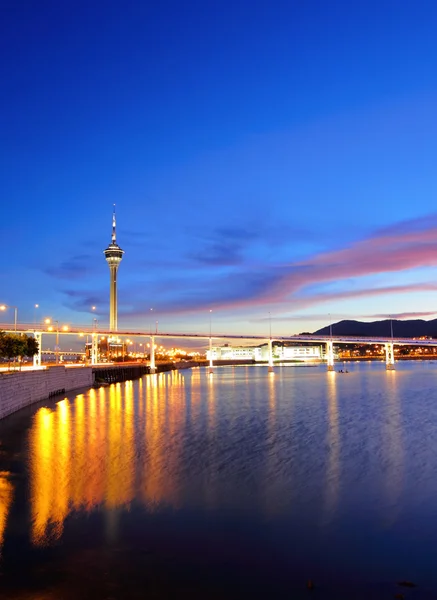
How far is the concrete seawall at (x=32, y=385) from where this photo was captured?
3651cm

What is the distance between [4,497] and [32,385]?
3274cm

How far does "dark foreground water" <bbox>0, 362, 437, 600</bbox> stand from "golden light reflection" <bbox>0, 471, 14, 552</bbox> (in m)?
0.09

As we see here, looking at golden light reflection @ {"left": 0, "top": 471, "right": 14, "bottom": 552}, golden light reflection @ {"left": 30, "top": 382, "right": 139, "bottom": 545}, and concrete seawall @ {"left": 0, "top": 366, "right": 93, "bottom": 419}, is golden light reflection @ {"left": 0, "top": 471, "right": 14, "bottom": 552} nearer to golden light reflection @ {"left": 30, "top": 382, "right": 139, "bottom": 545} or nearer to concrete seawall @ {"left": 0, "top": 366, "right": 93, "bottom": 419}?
golden light reflection @ {"left": 30, "top": 382, "right": 139, "bottom": 545}

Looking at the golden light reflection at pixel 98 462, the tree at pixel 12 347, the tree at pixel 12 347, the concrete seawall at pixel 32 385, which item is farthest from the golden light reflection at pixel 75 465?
the tree at pixel 12 347

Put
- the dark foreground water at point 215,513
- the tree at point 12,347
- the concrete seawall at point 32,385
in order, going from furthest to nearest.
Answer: the tree at point 12,347, the concrete seawall at point 32,385, the dark foreground water at point 215,513

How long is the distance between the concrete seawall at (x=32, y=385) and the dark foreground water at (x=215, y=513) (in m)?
4.17

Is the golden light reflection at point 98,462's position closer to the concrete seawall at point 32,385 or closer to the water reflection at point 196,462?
the water reflection at point 196,462

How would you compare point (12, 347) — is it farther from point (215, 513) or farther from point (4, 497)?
point (215, 513)

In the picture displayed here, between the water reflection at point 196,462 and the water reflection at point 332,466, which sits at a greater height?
the water reflection at point 196,462

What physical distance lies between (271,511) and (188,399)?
45.4m

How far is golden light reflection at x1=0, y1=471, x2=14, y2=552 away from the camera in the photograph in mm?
13461

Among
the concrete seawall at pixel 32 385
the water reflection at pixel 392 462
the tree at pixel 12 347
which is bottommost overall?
the water reflection at pixel 392 462

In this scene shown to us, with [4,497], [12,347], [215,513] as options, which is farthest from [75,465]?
[12,347]

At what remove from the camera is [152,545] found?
40.5 feet
